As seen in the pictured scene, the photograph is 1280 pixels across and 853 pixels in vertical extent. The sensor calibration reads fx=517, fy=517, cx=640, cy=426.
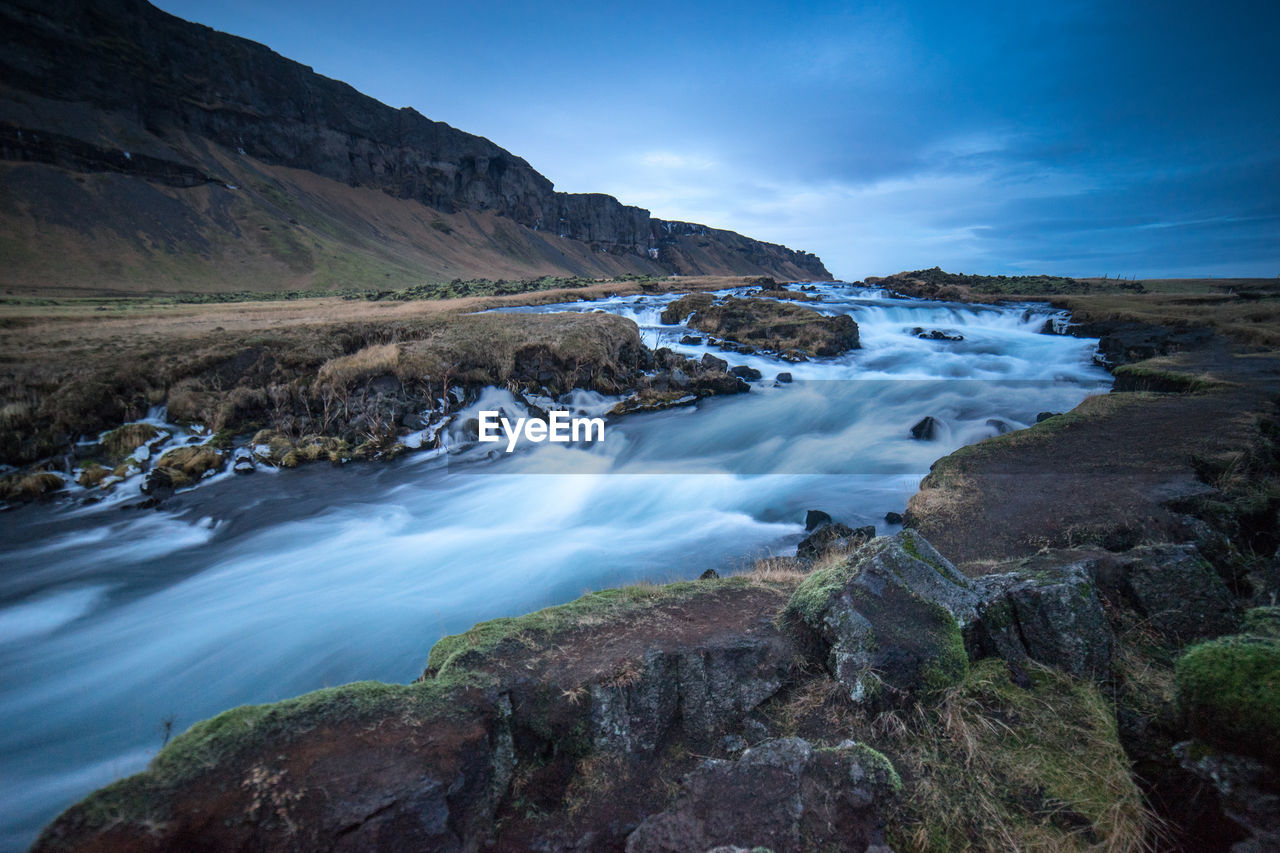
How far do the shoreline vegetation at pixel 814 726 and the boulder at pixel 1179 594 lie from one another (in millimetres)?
17

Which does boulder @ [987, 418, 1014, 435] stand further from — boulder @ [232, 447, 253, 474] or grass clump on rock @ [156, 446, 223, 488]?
grass clump on rock @ [156, 446, 223, 488]

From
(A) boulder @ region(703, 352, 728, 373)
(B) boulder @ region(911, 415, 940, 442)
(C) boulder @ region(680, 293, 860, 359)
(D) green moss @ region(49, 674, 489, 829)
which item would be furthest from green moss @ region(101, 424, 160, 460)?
(C) boulder @ region(680, 293, 860, 359)

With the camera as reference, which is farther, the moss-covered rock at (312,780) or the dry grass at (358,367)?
the dry grass at (358,367)

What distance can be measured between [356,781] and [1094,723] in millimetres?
4605

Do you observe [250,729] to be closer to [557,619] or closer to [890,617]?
[557,619]

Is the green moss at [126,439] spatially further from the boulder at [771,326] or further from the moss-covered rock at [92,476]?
the boulder at [771,326]

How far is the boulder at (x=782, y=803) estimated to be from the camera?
282 centimetres

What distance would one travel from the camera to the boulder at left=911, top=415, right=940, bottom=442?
49.8 ft

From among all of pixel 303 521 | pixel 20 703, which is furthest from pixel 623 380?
pixel 20 703

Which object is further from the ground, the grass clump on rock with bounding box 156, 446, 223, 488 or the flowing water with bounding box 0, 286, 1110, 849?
the grass clump on rock with bounding box 156, 446, 223, 488

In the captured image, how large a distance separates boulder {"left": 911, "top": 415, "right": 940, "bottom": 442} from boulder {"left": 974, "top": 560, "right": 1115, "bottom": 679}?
11.6 metres

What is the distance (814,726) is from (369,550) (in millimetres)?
8983

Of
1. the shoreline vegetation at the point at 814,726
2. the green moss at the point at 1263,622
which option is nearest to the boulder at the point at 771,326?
the shoreline vegetation at the point at 814,726

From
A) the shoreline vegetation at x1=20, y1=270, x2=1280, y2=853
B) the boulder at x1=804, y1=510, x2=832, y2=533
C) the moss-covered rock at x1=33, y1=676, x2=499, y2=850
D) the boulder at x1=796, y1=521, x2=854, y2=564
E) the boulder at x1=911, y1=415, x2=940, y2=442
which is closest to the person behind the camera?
the moss-covered rock at x1=33, y1=676, x2=499, y2=850
